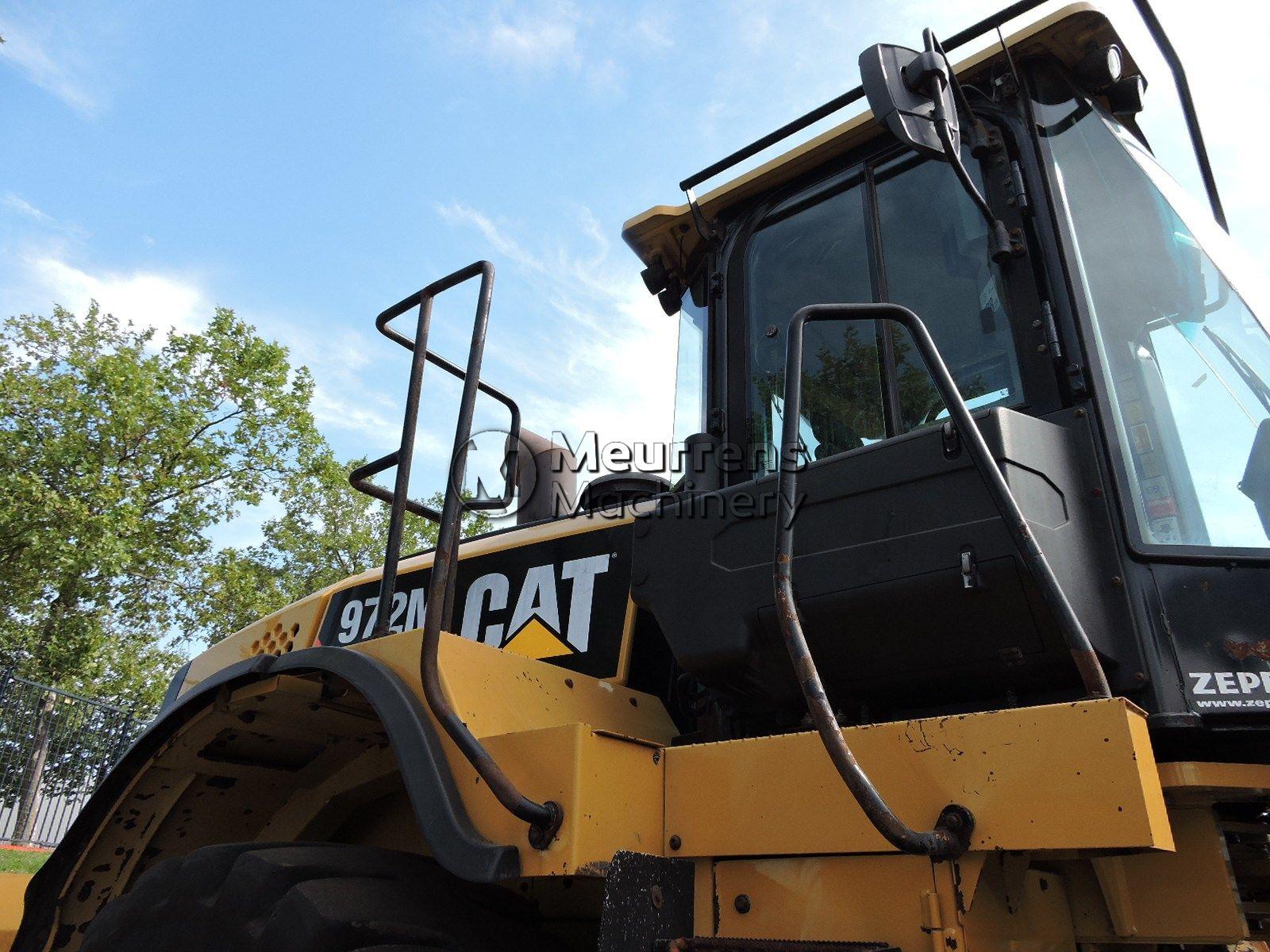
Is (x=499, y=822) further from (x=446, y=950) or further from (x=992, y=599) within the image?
(x=992, y=599)

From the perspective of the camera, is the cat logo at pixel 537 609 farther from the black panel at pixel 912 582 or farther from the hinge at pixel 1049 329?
the hinge at pixel 1049 329

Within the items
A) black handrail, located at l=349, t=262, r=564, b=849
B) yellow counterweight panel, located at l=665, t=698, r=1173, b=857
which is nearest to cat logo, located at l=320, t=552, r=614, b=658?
black handrail, located at l=349, t=262, r=564, b=849

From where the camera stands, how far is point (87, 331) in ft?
56.6

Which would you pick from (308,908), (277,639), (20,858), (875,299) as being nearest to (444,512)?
(308,908)

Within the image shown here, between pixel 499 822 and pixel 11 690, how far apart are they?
42.5 feet

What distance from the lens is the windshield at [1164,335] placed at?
1.90m

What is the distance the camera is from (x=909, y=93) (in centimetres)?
193

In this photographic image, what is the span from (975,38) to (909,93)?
0.73 m

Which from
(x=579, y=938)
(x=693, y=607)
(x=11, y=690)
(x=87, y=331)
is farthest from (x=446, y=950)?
(x=87, y=331)

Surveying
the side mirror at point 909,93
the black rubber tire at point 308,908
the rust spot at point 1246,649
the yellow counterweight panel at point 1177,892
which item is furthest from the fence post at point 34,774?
the rust spot at point 1246,649

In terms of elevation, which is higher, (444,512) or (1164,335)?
(1164,335)

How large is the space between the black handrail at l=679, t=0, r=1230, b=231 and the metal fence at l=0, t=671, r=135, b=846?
465 inches

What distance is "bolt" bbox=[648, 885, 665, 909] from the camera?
→ 168 cm

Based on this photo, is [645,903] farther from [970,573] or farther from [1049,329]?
[1049,329]
